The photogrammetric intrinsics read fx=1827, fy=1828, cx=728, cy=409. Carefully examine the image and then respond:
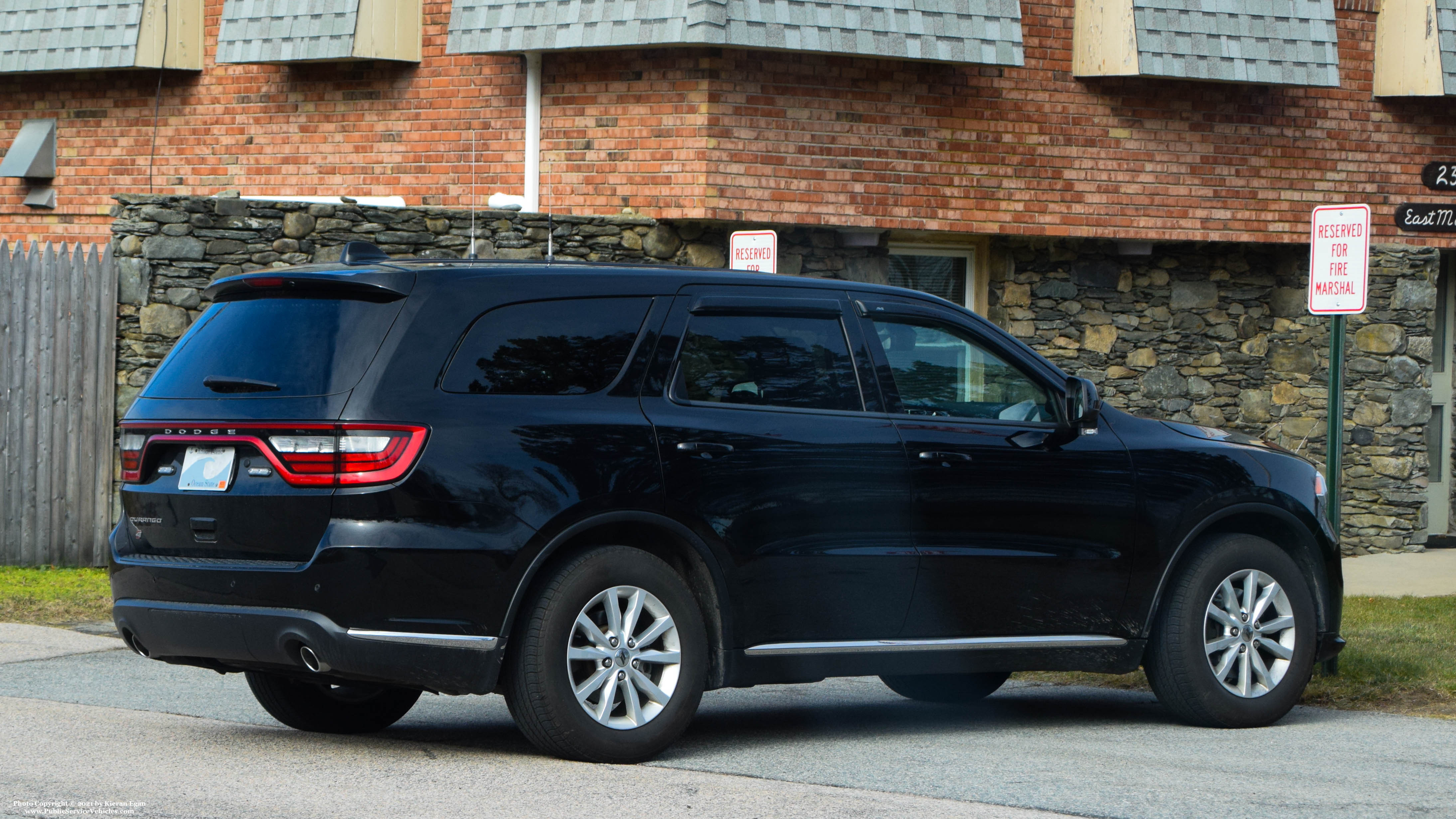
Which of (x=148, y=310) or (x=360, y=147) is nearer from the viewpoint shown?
(x=148, y=310)

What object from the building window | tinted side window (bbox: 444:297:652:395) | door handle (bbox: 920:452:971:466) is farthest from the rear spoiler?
the building window

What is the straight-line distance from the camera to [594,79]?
1541 centimetres

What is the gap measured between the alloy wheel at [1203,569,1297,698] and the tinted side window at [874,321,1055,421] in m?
1.13

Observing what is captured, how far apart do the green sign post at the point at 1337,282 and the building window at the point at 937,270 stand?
6854mm

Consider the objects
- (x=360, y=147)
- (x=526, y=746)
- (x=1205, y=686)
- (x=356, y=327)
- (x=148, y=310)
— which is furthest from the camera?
(x=360, y=147)

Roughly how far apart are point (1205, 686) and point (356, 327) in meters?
3.87

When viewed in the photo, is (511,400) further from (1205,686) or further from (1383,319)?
(1383,319)

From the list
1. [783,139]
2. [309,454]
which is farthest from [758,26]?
[309,454]

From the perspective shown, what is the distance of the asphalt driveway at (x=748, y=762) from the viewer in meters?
5.84

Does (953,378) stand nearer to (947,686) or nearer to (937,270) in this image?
(947,686)

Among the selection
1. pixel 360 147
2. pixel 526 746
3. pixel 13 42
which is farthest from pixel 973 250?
pixel 526 746

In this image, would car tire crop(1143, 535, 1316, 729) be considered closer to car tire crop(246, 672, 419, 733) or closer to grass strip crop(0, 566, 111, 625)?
car tire crop(246, 672, 419, 733)

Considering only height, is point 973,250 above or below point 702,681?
above

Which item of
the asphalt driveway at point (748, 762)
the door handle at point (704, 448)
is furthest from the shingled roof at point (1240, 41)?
the door handle at point (704, 448)
